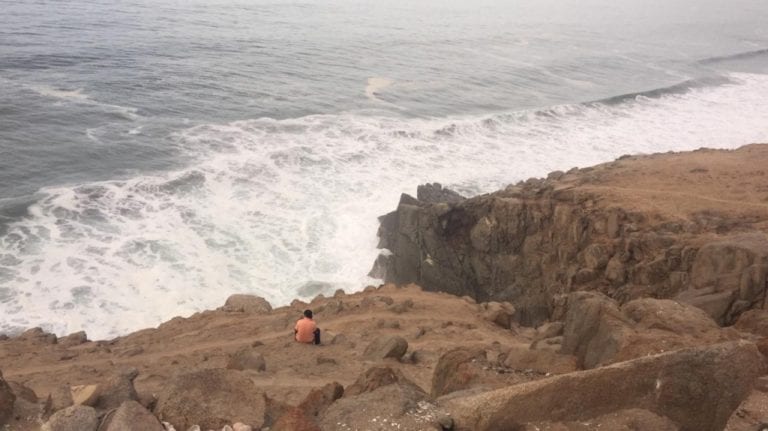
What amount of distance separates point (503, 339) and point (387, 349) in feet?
8.57

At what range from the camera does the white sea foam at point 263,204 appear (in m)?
16.3

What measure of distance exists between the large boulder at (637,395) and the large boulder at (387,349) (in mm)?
4878

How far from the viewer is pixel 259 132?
90.4 feet

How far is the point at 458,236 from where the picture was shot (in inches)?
655

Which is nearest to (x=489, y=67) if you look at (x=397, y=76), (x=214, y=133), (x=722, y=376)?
(x=397, y=76)

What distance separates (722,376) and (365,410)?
3.32m

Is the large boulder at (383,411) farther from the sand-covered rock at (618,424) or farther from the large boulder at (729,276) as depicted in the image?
the large boulder at (729,276)

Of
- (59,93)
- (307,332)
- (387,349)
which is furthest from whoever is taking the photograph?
(59,93)

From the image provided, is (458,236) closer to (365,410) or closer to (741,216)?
(741,216)

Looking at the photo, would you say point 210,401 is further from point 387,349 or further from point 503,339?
point 503,339

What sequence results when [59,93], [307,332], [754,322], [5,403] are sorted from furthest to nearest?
[59,93] → [307,332] → [754,322] → [5,403]

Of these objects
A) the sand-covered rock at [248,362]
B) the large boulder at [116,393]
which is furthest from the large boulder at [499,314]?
the large boulder at [116,393]

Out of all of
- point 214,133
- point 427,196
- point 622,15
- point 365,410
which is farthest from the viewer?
point 622,15

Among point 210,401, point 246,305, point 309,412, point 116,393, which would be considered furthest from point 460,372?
point 246,305
